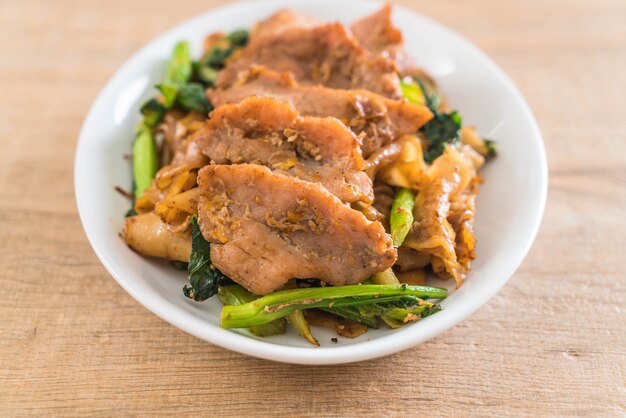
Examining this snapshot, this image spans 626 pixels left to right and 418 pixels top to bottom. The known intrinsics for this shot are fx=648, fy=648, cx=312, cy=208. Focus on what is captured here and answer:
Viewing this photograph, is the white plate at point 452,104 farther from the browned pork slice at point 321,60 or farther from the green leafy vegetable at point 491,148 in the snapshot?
the browned pork slice at point 321,60

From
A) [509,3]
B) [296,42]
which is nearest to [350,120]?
[296,42]

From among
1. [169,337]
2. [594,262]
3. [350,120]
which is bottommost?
[594,262]

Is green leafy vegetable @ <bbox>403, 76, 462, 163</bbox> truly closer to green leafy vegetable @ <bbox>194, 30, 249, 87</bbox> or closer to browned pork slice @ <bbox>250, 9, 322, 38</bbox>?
browned pork slice @ <bbox>250, 9, 322, 38</bbox>

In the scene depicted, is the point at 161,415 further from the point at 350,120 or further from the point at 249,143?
the point at 350,120

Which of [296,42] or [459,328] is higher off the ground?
[296,42]

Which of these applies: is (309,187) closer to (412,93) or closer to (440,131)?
(440,131)

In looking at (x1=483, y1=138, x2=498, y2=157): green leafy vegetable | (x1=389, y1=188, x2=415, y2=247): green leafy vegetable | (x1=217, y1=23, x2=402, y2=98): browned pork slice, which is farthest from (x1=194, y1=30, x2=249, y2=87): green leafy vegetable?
(x1=483, y1=138, x2=498, y2=157): green leafy vegetable
